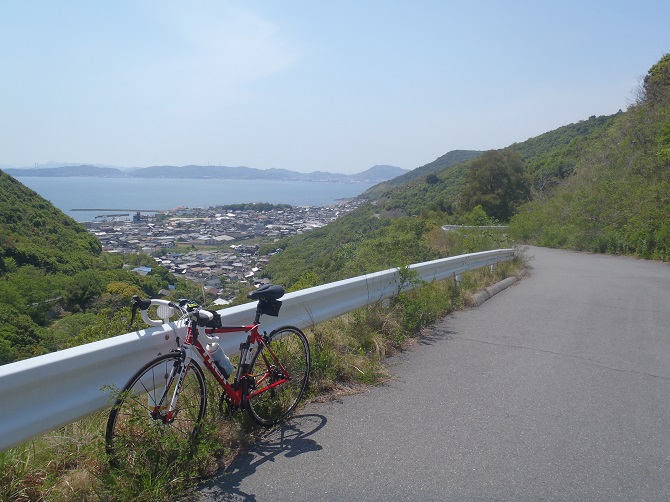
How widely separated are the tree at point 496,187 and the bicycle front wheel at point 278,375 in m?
41.7

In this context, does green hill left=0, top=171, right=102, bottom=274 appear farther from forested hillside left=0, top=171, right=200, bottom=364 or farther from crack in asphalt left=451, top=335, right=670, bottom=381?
crack in asphalt left=451, top=335, right=670, bottom=381

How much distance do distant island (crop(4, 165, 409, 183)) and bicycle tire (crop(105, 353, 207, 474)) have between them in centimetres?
3025

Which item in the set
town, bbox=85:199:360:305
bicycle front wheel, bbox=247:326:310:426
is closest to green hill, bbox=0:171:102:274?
town, bbox=85:199:360:305

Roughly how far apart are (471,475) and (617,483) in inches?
38.2

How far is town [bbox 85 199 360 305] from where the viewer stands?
11414 millimetres

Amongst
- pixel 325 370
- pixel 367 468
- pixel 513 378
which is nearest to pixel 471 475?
pixel 367 468

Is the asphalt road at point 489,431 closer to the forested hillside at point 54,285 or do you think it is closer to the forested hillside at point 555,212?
the forested hillside at point 54,285

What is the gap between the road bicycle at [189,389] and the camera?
10.8 feet

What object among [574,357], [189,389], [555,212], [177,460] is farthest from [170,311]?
[555,212]

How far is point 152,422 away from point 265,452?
0.90 m

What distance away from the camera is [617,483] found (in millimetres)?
3742

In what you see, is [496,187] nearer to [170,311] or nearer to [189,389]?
[189,389]

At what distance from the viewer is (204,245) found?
18125mm

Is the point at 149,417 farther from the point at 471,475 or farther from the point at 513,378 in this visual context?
the point at 513,378
